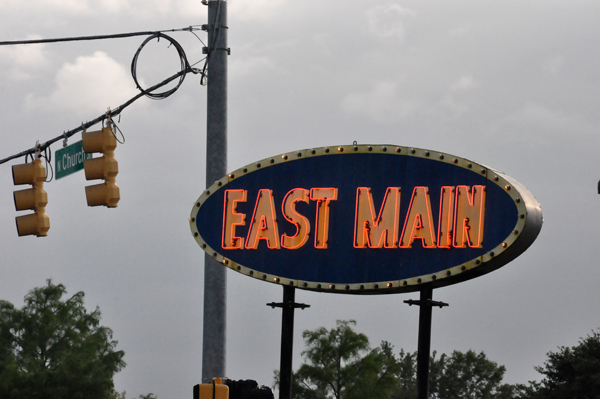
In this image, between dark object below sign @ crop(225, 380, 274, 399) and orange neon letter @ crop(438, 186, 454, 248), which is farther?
orange neon letter @ crop(438, 186, 454, 248)

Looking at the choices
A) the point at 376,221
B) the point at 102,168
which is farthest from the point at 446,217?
the point at 102,168

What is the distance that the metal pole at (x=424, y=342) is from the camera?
15.2 metres

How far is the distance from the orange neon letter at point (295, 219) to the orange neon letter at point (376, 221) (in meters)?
0.93

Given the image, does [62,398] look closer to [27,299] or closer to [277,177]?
[27,299]

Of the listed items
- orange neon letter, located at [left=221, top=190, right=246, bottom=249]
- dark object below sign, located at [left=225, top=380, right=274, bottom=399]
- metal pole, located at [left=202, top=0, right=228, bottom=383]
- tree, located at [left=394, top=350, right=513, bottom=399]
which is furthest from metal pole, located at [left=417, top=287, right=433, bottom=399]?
tree, located at [left=394, top=350, right=513, bottom=399]

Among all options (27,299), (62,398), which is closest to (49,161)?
(62,398)

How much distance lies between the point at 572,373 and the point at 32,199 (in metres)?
46.5

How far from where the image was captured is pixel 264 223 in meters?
16.5

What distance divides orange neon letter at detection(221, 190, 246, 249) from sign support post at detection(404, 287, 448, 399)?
327 centimetres

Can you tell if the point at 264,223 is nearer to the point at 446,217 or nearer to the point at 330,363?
the point at 446,217

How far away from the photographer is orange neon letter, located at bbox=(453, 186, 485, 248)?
14867mm

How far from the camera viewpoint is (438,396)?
99.2 meters

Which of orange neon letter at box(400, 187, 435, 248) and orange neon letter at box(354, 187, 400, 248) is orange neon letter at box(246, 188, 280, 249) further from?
orange neon letter at box(400, 187, 435, 248)

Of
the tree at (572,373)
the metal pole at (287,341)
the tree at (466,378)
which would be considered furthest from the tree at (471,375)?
the metal pole at (287,341)
